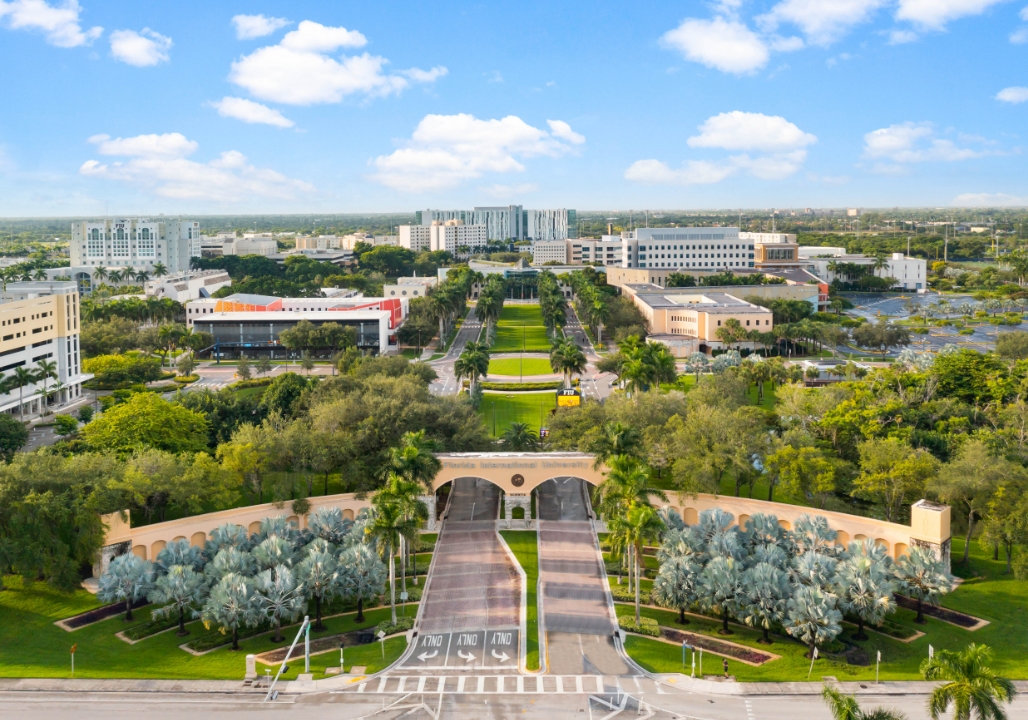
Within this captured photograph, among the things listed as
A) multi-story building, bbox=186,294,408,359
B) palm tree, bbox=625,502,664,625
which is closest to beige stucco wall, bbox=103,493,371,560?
palm tree, bbox=625,502,664,625

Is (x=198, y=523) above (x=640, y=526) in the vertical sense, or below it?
below

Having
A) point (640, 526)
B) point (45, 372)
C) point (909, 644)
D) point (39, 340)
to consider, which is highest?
point (39, 340)

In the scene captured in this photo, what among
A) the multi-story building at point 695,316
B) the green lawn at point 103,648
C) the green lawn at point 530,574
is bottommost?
the green lawn at point 103,648

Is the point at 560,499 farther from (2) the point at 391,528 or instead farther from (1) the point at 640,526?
(2) the point at 391,528

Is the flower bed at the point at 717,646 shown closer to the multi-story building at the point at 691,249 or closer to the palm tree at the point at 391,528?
the palm tree at the point at 391,528

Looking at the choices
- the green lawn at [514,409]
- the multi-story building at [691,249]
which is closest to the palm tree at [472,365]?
the green lawn at [514,409]

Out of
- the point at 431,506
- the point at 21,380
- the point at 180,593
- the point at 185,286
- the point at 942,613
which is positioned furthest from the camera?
the point at 185,286

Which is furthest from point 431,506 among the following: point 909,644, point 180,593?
point 909,644

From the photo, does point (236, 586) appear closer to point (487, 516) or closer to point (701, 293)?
point (487, 516)
